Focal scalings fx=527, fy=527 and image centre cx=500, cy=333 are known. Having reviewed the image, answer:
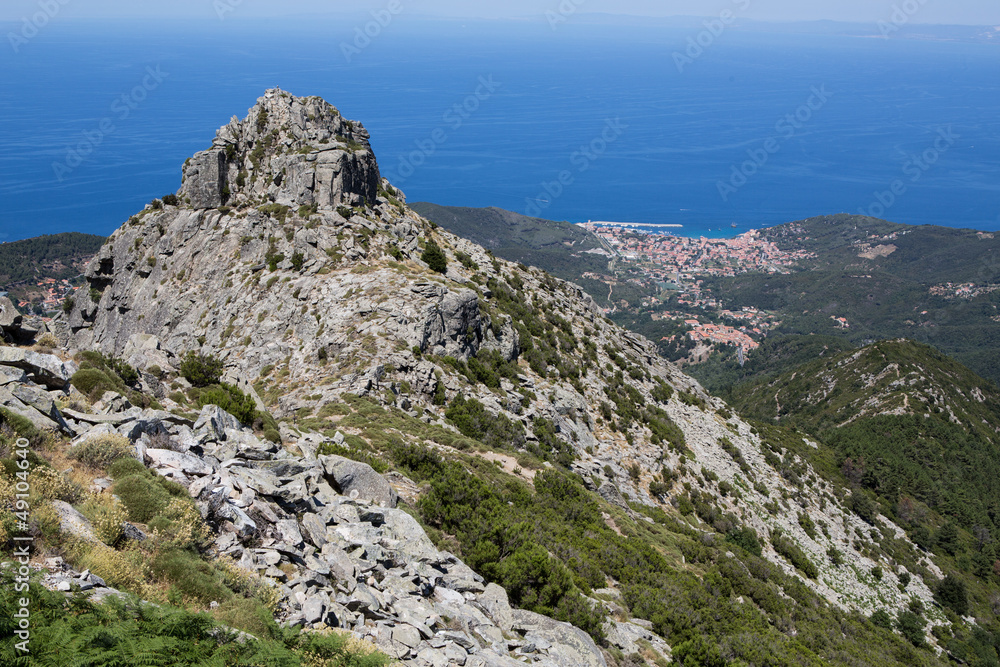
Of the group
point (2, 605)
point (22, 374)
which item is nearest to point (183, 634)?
point (2, 605)

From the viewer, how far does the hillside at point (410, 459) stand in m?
9.82

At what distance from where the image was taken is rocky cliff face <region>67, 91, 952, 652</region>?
28.9m

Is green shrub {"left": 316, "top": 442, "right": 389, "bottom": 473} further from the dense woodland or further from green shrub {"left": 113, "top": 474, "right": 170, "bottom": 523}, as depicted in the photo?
the dense woodland

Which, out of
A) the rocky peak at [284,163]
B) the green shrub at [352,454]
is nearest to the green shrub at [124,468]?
the green shrub at [352,454]

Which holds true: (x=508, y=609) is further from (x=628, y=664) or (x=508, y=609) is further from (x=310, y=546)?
(x=310, y=546)

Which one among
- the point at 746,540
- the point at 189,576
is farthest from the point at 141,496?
the point at 746,540

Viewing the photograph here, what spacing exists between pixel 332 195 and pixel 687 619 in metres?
37.9

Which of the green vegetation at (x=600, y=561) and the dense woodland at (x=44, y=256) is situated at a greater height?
the dense woodland at (x=44, y=256)

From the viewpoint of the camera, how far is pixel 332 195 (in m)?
41.9

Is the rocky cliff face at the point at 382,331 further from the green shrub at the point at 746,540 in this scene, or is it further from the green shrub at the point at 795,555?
the green shrub at the point at 746,540

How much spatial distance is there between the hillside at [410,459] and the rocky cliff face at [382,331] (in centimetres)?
22

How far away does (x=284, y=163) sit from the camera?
144ft

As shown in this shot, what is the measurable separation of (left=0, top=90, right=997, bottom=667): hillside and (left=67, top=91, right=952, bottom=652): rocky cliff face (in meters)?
0.22

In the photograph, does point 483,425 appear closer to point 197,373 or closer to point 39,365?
point 197,373
